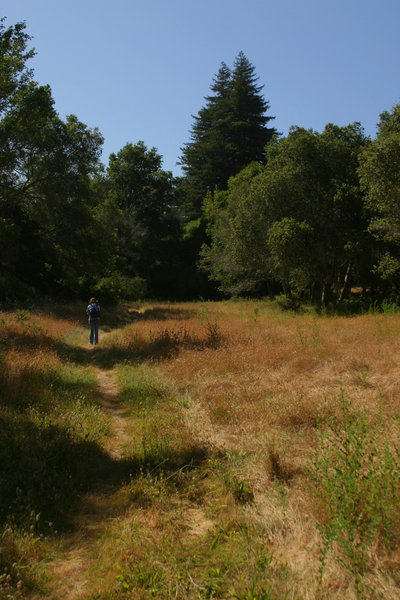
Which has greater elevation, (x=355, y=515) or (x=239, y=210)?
(x=239, y=210)

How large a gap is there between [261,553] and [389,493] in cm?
125

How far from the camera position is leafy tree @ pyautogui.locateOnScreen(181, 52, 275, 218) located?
4438cm

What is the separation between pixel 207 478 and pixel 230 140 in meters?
45.6

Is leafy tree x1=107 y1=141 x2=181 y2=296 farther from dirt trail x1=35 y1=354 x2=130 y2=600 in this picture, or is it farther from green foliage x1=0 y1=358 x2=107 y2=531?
dirt trail x1=35 y1=354 x2=130 y2=600

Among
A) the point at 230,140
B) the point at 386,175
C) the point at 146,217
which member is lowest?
the point at 386,175

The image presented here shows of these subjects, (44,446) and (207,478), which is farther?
(44,446)

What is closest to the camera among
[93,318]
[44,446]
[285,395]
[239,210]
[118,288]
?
[44,446]

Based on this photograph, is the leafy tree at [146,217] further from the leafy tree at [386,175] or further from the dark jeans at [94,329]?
the leafy tree at [386,175]

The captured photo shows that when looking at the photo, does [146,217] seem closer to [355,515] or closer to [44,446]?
[44,446]

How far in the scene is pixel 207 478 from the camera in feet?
15.0

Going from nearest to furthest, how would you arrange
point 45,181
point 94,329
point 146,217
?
point 94,329 < point 45,181 < point 146,217

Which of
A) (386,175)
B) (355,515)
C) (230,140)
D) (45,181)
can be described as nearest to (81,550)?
(355,515)

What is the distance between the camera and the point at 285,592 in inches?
103

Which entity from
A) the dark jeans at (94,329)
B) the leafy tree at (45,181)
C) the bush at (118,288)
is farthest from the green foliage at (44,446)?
the bush at (118,288)
